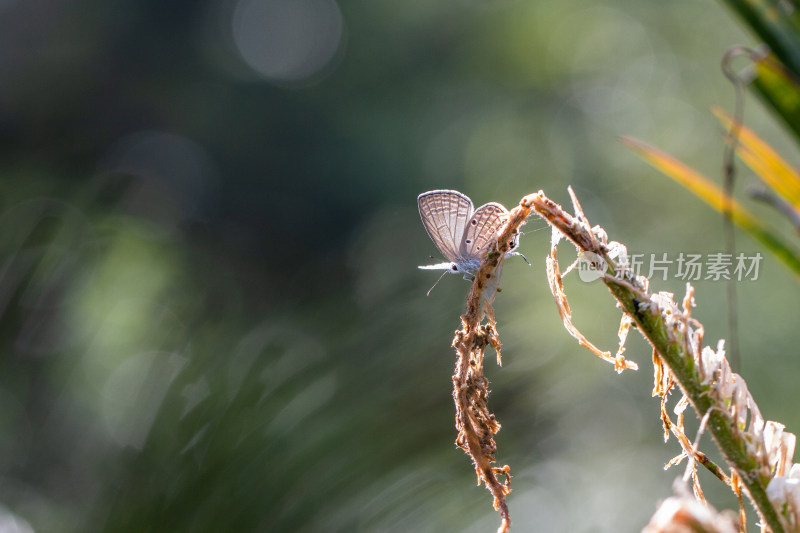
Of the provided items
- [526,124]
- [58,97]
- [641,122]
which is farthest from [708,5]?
[58,97]

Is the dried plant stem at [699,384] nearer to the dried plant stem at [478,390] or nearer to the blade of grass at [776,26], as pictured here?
the dried plant stem at [478,390]

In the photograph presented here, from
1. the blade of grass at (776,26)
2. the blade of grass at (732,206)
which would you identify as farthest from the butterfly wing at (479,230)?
the blade of grass at (776,26)

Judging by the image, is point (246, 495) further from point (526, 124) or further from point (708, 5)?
point (708, 5)

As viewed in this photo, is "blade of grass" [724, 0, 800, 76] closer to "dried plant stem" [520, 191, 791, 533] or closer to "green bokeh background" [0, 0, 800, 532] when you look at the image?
"dried plant stem" [520, 191, 791, 533]

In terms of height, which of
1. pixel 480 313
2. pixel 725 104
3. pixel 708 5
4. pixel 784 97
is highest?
pixel 708 5

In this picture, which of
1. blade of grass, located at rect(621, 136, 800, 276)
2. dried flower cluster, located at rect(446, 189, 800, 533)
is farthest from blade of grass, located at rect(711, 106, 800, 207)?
dried flower cluster, located at rect(446, 189, 800, 533)

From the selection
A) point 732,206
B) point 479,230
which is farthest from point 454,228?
point 732,206
